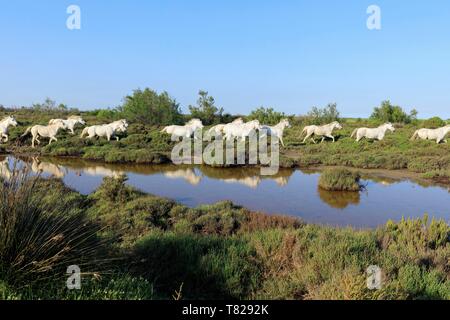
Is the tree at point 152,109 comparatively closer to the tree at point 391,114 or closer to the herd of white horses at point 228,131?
the herd of white horses at point 228,131

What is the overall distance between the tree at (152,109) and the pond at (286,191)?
2089cm

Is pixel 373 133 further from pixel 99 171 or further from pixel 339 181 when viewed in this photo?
pixel 99 171

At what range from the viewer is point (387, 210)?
39.7 ft

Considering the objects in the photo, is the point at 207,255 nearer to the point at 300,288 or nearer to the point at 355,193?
the point at 300,288

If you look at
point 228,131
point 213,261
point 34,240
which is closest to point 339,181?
point 213,261

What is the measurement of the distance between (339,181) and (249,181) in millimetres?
3832

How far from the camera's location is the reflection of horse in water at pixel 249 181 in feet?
53.6

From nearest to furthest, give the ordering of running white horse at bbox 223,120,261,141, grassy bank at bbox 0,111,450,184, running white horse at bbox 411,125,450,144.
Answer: grassy bank at bbox 0,111,450,184
running white horse at bbox 223,120,261,141
running white horse at bbox 411,125,450,144

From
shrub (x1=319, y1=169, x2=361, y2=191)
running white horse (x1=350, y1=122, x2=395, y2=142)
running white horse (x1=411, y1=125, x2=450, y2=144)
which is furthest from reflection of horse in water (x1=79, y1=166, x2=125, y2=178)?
running white horse (x1=411, y1=125, x2=450, y2=144)

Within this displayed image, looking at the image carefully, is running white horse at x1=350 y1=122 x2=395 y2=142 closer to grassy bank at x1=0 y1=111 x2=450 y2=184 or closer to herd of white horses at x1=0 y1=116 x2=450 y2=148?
herd of white horses at x1=0 y1=116 x2=450 y2=148

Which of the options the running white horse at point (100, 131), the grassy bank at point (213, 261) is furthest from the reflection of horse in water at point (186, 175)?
the running white horse at point (100, 131)

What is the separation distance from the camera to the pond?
38.8 feet

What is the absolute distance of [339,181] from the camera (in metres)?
15.3
